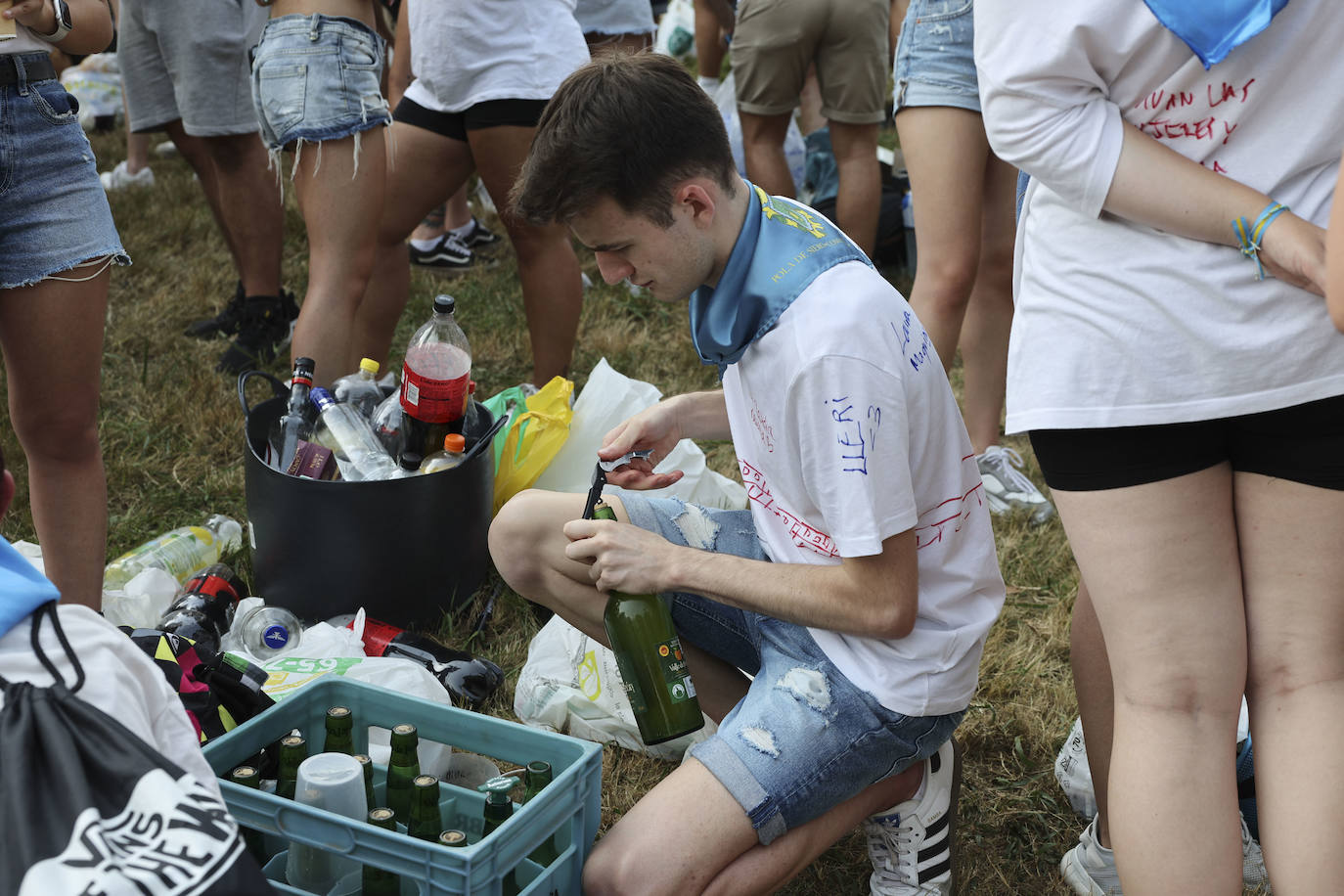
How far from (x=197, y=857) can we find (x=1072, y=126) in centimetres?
116

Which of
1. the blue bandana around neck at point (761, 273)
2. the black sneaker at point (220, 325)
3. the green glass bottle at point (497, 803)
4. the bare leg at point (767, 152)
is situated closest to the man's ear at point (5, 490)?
the green glass bottle at point (497, 803)

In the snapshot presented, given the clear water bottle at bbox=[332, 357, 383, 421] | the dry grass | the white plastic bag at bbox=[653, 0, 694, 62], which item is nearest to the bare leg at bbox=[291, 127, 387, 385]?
the clear water bottle at bbox=[332, 357, 383, 421]

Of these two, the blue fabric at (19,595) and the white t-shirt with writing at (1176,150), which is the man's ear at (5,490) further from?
the white t-shirt with writing at (1176,150)

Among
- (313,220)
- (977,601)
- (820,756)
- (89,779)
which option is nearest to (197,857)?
Result: (89,779)

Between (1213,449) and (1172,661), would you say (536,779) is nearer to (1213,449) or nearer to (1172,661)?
(1172,661)

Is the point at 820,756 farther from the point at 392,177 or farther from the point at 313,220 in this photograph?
the point at 392,177

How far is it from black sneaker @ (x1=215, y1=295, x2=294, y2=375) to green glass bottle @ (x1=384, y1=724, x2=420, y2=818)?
8.56 ft

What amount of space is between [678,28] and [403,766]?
6.93 metres

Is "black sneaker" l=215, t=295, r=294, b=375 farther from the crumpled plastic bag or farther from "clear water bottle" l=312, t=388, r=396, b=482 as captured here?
the crumpled plastic bag

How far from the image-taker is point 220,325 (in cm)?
449

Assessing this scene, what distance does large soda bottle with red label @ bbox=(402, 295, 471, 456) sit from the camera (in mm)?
A: 2768

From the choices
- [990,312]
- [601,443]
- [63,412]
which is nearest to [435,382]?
[601,443]

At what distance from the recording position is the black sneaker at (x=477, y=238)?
213 inches

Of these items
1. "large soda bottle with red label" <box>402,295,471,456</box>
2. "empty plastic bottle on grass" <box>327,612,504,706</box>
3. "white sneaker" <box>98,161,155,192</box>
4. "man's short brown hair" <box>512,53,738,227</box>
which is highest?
"man's short brown hair" <box>512,53,738,227</box>
